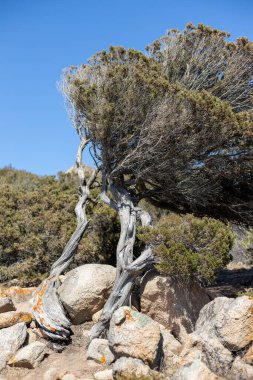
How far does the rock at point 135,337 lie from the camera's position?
278 inches

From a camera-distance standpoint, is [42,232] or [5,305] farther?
[42,232]

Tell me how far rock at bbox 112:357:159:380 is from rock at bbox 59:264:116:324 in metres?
2.78

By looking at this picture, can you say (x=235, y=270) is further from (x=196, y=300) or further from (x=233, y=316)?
(x=233, y=316)

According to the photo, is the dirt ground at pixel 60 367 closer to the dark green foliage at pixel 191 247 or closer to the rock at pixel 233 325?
the rock at pixel 233 325

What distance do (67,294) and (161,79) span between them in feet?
18.9

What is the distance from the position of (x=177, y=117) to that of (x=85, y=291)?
15.9 feet

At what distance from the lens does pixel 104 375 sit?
6.88 metres

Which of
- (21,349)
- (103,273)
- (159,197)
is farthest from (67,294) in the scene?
(159,197)

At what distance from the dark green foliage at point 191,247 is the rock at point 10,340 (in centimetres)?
347

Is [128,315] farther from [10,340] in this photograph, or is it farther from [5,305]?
[5,305]

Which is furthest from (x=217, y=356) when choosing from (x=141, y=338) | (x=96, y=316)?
(x=96, y=316)

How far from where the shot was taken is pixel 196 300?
9445 millimetres

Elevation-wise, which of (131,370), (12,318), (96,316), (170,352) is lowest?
(170,352)

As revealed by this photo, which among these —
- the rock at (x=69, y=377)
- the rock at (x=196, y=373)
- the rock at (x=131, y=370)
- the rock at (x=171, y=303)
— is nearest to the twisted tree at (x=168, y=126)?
the rock at (x=171, y=303)
